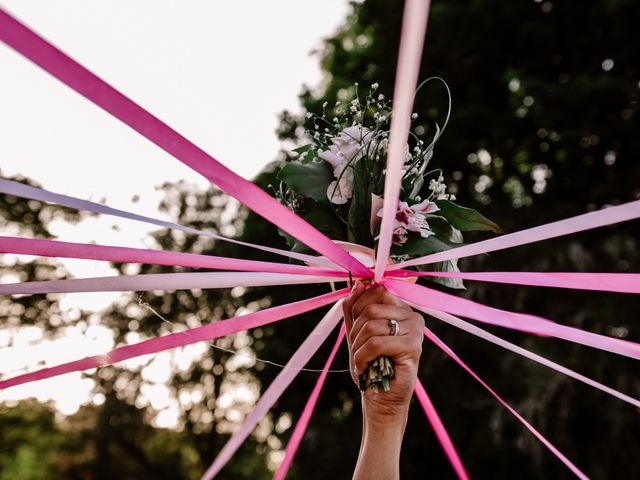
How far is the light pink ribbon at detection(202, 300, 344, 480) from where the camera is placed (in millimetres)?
1507

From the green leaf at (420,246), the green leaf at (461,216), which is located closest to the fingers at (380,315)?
the green leaf at (420,246)

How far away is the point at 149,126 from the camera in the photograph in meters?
1.32

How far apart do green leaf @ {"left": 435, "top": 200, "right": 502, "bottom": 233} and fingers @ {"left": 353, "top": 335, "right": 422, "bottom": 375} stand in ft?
2.02

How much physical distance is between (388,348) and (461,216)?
0.73 metres

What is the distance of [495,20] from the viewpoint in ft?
32.8

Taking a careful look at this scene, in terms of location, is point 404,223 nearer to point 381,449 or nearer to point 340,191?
point 340,191

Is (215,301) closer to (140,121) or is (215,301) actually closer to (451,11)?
(451,11)

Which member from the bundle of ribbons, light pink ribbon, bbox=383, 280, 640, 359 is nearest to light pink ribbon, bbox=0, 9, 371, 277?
the bundle of ribbons

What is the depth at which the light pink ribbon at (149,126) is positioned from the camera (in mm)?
1165

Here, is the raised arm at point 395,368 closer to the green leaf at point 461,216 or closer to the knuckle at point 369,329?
the knuckle at point 369,329

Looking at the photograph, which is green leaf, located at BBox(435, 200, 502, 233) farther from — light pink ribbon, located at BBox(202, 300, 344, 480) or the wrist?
the wrist

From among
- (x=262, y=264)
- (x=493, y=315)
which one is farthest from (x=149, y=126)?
(x=493, y=315)

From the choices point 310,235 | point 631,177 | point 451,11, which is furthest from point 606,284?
point 451,11

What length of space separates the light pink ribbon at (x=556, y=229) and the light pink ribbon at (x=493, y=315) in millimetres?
93
